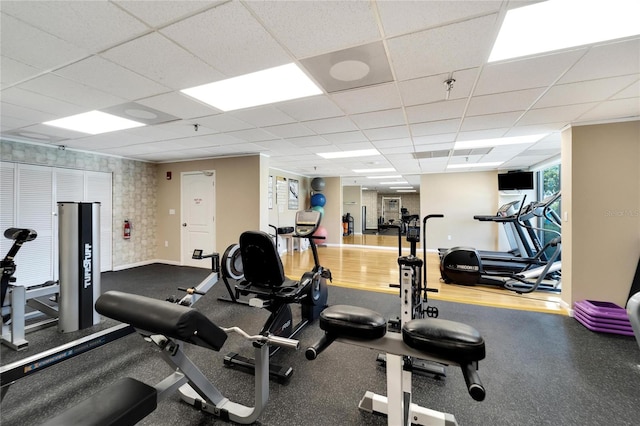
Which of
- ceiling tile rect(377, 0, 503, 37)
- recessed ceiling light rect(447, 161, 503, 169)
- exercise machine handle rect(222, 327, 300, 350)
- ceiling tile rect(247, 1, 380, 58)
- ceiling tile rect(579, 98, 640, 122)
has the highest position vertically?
recessed ceiling light rect(447, 161, 503, 169)

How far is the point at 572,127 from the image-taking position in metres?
3.33

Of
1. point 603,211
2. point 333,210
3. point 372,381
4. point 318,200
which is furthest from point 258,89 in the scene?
point 333,210

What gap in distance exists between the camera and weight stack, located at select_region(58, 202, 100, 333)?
283 centimetres

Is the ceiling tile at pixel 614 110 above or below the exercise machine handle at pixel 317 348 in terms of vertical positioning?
above

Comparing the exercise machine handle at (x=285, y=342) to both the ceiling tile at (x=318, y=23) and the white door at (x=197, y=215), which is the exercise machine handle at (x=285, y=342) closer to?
the ceiling tile at (x=318, y=23)

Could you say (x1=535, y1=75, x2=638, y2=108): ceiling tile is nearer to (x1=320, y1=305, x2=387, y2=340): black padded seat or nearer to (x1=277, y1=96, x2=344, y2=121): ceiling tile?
(x1=277, y1=96, x2=344, y2=121): ceiling tile

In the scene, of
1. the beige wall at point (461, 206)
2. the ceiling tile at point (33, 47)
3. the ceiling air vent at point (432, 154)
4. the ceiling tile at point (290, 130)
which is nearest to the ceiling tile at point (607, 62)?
the ceiling tile at point (290, 130)

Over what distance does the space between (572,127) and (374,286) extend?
3.50 metres

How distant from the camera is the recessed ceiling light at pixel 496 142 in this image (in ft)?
13.3

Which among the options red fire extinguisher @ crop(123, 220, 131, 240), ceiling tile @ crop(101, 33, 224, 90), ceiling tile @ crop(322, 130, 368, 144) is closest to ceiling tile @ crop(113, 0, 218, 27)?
ceiling tile @ crop(101, 33, 224, 90)

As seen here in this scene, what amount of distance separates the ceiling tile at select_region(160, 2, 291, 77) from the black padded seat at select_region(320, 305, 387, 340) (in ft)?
5.65

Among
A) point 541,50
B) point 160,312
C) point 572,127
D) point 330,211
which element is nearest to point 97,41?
point 160,312

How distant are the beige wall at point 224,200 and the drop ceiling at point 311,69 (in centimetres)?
150

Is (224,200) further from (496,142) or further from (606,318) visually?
(606,318)
